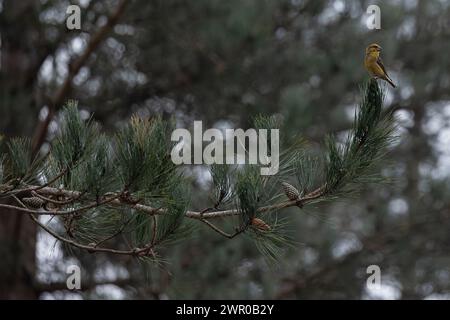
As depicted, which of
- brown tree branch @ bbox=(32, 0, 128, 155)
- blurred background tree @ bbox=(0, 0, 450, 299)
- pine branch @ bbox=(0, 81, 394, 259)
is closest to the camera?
pine branch @ bbox=(0, 81, 394, 259)

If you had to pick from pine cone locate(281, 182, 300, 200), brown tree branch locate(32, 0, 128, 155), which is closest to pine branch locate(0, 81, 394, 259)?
pine cone locate(281, 182, 300, 200)

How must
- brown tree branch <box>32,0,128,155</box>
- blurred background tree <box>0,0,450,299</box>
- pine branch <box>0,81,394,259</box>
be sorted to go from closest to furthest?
pine branch <box>0,81,394,259</box>, brown tree branch <box>32,0,128,155</box>, blurred background tree <box>0,0,450,299</box>

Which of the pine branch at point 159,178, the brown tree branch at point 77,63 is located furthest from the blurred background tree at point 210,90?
the pine branch at point 159,178

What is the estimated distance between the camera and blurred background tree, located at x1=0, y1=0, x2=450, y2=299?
13.5 ft

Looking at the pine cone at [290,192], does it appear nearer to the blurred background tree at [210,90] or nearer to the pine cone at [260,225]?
the pine cone at [260,225]

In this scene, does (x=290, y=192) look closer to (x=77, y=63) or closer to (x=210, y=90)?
(x=77, y=63)

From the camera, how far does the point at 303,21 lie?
4.76m

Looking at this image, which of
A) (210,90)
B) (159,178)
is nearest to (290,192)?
(159,178)

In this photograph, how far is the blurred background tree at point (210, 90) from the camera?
4102 mm

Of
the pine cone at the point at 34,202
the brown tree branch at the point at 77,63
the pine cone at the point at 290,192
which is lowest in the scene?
the pine cone at the point at 34,202

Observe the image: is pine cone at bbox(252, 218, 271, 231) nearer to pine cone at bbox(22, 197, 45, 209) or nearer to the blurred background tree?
pine cone at bbox(22, 197, 45, 209)

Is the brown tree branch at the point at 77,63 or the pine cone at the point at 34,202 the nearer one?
the pine cone at the point at 34,202

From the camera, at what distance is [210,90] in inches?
174
